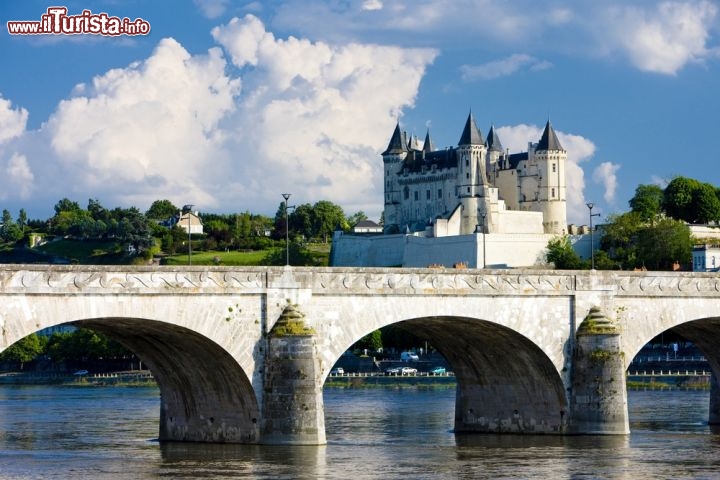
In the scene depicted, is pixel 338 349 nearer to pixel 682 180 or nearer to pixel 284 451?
pixel 284 451

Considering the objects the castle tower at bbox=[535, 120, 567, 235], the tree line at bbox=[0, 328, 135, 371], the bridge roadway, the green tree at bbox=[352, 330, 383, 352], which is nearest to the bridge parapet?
the bridge roadway

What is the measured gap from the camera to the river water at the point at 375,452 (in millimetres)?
43188

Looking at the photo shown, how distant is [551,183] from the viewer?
194125 millimetres

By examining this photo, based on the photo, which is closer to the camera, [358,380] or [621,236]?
[358,380]

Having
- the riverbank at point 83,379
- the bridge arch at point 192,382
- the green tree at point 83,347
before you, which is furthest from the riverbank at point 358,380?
the bridge arch at point 192,382

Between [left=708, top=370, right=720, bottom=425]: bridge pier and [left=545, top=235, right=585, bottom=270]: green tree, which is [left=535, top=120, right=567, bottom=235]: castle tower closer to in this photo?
[left=545, top=235, right=585, bottom=270]: green tree

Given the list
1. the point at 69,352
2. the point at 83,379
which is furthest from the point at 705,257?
the point at 69,352

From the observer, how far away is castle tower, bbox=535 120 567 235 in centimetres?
19300

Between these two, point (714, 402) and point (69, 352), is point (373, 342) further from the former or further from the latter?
point (714, 402)

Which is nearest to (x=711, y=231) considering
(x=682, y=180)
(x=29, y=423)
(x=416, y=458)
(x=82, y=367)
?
(x=682, y=180)

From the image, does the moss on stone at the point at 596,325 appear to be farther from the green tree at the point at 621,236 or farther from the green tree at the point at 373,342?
the green tree at the point at 621,236

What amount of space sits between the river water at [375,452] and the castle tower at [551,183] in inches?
4695

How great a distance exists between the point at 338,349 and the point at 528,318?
769 cm

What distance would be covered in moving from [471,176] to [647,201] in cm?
2301
